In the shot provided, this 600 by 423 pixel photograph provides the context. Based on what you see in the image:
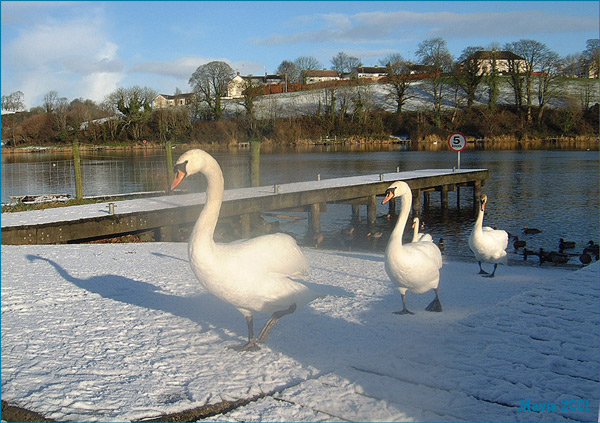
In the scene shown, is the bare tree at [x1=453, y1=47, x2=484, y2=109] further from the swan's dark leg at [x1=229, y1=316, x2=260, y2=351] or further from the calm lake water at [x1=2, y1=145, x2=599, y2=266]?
the swan's dark leg at [x1=229, y1=316, x2=260, y2=351]

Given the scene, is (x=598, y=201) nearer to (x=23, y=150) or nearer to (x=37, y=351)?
(x=37, y=351)

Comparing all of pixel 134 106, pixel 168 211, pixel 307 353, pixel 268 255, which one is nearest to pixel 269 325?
pixel 307 353

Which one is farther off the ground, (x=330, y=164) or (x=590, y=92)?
(x=590, y=92)

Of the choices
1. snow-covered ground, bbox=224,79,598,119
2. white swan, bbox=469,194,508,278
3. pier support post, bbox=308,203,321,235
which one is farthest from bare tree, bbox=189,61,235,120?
white swan, bbox=469,194,508,278

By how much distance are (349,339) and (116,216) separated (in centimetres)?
852

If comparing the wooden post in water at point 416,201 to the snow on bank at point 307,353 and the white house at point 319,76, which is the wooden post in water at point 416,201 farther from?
the white house at point 319,76

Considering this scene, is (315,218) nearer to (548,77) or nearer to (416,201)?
(416,201)

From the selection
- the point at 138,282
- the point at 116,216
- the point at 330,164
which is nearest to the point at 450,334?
the point at 138,282

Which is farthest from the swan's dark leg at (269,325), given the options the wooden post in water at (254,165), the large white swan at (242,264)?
the wooden post in water at (254,165)

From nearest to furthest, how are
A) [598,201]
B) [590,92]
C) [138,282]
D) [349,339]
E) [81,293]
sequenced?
[349,339], [81,293], [138,282], [598,201], [590,92]

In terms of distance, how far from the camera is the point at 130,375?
4.35 meters

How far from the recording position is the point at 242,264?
15.2ft

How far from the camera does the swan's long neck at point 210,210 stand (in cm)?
457

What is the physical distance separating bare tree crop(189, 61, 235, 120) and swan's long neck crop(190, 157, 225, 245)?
201ft
